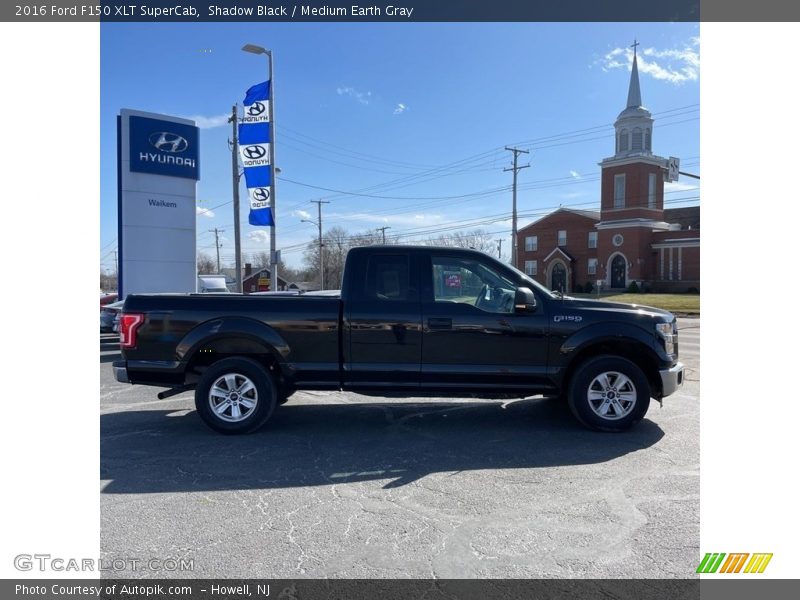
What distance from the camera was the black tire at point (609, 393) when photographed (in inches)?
229

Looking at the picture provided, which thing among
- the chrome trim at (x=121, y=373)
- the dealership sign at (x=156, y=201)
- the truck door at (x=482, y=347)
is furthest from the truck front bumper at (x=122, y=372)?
the dealership sign at (x=156, y=201)

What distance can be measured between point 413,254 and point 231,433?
2688mm

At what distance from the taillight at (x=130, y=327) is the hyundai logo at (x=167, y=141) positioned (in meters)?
12.9

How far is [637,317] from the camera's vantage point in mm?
5875

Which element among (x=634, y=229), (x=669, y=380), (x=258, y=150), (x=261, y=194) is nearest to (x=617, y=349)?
(x=669, y=380)

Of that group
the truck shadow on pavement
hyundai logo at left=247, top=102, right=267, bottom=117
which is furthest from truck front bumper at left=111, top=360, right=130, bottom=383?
hyundai logo at left=247, top=102, right=267, bottom=117

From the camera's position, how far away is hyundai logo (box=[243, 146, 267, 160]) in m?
18.1

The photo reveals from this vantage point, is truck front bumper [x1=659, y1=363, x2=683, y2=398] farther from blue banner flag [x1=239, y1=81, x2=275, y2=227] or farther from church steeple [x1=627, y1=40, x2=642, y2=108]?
church steeple [x1=627, y1=40, x2=642, y2=108]

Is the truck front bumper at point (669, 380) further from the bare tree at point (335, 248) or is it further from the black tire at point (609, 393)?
the bare tree at point (335, 248)

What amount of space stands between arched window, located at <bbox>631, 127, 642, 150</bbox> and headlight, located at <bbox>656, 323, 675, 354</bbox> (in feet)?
182

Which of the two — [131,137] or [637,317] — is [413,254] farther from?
[131,137]
